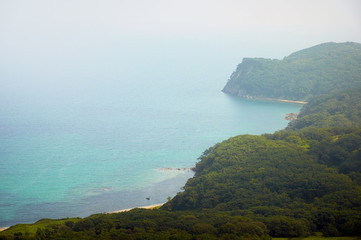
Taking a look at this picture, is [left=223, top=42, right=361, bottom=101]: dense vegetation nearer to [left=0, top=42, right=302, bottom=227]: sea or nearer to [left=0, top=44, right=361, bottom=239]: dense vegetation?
[left=0, top=42, right=302, bottom=227]: sea

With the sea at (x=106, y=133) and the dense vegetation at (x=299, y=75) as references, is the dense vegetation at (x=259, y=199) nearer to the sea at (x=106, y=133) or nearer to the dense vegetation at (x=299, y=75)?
the sea at (x=106, y=133)

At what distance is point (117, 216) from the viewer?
3228 cm

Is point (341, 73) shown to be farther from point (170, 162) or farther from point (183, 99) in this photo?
point (170, 162)

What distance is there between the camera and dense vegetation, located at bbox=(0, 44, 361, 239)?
26719 millimetres

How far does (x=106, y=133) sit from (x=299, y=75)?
218 feet

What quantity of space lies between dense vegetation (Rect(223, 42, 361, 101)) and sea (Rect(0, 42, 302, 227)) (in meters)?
7.24

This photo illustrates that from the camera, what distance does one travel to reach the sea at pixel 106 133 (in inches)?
1743

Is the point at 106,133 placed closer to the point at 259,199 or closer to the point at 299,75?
the point at 259,199

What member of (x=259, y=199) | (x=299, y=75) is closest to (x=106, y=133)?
(x=259, y=199)

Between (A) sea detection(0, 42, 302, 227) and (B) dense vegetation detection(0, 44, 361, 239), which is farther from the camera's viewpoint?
(A) sea detection(0, 42, 302, 227)

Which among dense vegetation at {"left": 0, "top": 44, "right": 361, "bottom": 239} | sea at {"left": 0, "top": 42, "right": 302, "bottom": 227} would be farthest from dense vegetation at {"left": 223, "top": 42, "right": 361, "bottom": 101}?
dense vegetation at {"left": 0, "top": 44, "right": 361, "bottom": 239}

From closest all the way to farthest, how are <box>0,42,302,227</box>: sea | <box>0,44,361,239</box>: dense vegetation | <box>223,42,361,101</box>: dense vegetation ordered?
1. <box>0,44,361,239</box>: dense vegetation
2. <box>0,42,302,227</box>: sea
3. <box>223,42,361,101</box>: dense vegetation

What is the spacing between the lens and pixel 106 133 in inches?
2672

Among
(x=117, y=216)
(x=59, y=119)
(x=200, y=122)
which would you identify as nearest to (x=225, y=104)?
(x=200, y=122)
